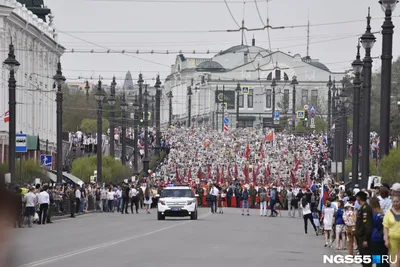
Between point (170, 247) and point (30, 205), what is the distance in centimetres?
1418

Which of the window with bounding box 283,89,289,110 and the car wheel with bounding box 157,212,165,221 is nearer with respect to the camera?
the car wheel with bounding box 157,212,165,221

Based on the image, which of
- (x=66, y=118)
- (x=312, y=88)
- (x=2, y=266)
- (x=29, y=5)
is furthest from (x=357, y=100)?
(x=312, y=88)

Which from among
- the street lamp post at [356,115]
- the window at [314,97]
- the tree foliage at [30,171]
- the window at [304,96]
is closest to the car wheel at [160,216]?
the street lamp post at [356,115]

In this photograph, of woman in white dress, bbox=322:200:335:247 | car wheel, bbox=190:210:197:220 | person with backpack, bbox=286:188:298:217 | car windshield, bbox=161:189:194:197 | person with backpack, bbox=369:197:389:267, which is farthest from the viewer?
person with backpack, bbox=286:188:298:217

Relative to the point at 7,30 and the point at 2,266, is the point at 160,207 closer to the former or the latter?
the point at 7,30

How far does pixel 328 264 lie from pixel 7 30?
54239 millimetres

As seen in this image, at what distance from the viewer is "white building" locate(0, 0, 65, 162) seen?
72.1 metres

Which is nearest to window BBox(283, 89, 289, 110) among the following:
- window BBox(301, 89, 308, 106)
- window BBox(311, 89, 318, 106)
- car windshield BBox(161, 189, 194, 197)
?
window BBox(301, 89, 308, 106)

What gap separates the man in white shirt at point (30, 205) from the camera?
3806 cm

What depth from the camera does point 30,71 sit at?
81875mm

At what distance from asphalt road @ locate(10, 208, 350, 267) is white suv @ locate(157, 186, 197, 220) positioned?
8438 mm

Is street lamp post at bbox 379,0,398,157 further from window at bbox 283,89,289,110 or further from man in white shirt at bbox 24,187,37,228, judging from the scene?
window at bbox 283,89,289,110

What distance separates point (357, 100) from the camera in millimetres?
41781

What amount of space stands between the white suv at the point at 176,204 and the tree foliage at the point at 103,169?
1008 inches
